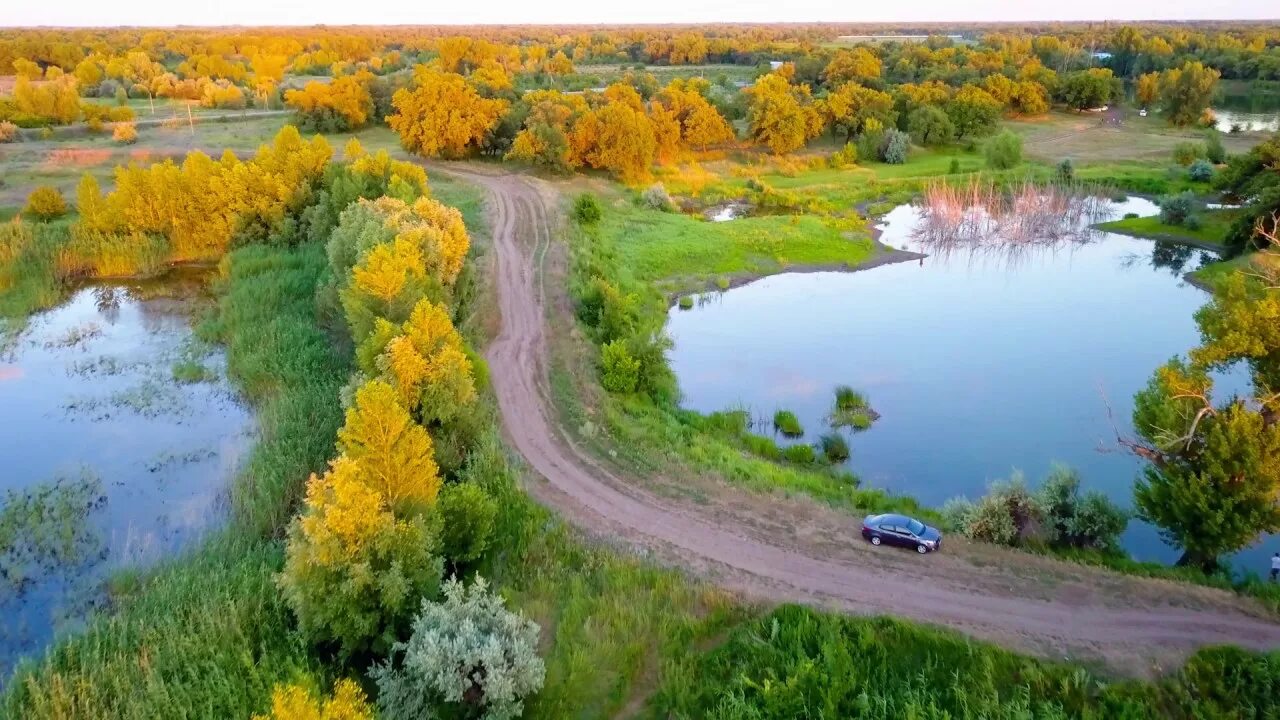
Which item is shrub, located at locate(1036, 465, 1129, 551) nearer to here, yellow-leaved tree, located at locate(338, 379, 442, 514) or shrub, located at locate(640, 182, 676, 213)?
yellow-leaved tree, located at locate(338, 379, 442, 514)

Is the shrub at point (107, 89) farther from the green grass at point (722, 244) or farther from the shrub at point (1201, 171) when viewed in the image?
the shrub at point (1201, 171)

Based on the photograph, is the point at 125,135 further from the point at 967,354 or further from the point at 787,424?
the point at 967,354

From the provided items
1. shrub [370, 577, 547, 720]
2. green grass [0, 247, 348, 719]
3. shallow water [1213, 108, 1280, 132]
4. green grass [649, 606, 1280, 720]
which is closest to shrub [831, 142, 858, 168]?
shallow water [1213, 108, 1280, 132]

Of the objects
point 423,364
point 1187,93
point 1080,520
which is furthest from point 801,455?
point 1187,93

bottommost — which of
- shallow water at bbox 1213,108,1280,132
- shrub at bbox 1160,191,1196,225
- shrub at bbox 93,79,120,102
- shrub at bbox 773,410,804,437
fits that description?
shrub at bbox 773,410,804,437

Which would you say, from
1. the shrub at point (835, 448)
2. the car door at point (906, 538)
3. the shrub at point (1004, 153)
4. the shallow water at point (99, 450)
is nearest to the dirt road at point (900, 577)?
the car door at point (906, 538)
